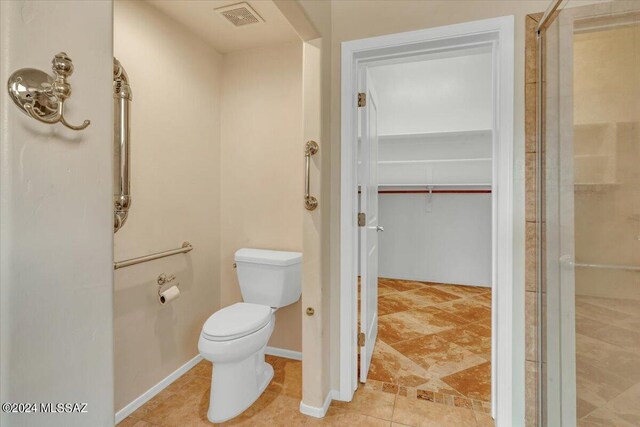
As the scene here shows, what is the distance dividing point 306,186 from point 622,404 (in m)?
1.49

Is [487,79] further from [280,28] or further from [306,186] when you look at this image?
[306,186]

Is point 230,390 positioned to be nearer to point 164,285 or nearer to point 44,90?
point 164,285

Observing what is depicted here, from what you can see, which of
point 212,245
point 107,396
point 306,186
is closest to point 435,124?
point 306,186

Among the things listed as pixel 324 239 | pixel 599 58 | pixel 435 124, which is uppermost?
pixel 435 124

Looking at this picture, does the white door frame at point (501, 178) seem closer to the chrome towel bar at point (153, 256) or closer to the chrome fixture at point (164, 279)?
the chrome towel bar at point (153, 256)

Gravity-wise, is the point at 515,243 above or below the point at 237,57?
below

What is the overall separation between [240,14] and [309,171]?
1.15 metres

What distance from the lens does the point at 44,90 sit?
1.36 ft

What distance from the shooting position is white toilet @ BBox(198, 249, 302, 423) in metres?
1.50

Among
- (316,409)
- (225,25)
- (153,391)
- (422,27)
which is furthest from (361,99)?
(153,391)

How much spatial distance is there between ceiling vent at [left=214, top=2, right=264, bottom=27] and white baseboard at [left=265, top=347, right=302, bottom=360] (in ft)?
7.55

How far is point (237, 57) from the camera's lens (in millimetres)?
2227

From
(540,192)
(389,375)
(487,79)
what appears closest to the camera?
(540,192)

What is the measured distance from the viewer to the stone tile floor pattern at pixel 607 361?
100 cm
